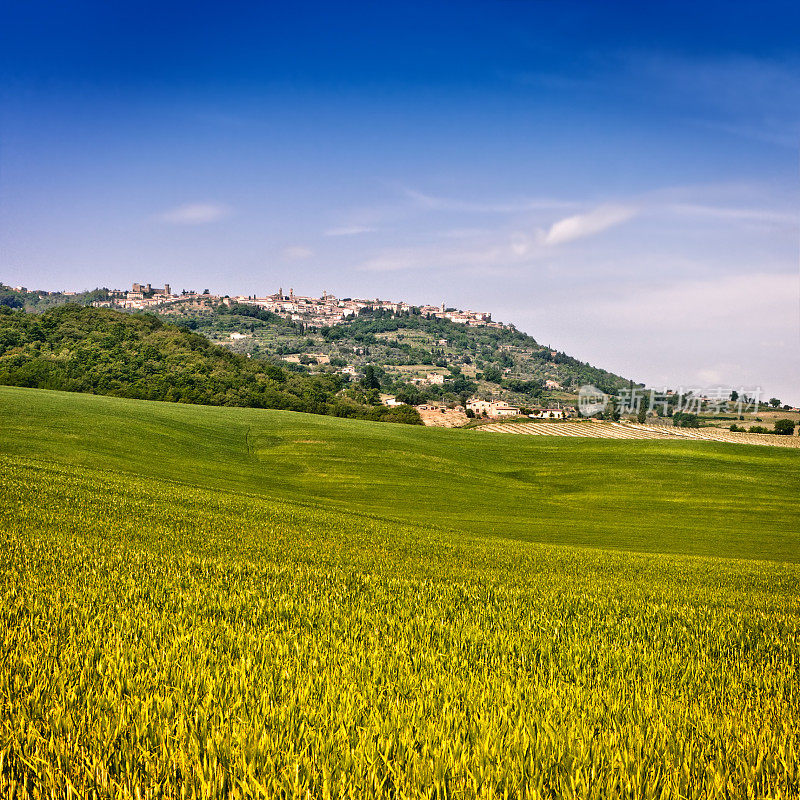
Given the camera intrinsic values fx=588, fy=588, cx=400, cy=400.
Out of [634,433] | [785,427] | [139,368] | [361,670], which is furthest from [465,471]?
[785,427]

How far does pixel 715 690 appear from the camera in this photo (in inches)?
196

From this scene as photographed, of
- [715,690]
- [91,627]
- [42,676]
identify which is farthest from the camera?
[91,627]

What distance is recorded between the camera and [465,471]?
180 ft

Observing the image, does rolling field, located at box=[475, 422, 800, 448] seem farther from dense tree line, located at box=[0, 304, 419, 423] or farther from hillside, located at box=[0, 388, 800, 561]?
hillside, located at box=[0, 388, 800, 561]

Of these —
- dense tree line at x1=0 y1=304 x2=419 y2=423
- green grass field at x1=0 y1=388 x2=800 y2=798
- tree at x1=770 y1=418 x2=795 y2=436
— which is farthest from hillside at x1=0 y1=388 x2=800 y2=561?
tree at x1=770 y1=418 x2=795 y2=436

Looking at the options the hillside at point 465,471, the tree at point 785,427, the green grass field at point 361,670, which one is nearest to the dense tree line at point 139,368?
the hillside at point 465,471

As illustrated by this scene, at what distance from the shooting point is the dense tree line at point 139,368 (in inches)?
4232

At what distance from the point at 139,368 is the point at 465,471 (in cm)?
A: 8389

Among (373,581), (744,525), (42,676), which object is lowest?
(744,525)

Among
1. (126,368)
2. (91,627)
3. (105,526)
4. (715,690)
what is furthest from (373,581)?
(126,368)

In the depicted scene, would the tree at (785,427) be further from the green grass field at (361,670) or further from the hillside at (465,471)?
the green grass field at (361,670)

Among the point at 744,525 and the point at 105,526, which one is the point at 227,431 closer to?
the point at 744,525

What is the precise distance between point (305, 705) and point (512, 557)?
1355 cm

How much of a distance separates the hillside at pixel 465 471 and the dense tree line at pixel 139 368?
1344 inches
